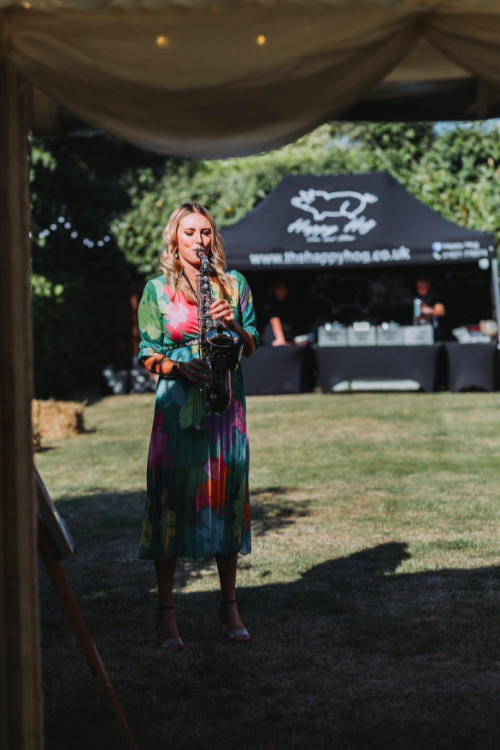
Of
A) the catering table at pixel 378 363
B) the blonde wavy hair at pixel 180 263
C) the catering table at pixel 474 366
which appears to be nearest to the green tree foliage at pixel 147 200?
the catering table at pixel 474 366

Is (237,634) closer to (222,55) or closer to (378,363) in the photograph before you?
(222,55)

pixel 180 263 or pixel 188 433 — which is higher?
pixel 180 263

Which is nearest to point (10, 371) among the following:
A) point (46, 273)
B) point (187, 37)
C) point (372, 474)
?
point (187, 37)

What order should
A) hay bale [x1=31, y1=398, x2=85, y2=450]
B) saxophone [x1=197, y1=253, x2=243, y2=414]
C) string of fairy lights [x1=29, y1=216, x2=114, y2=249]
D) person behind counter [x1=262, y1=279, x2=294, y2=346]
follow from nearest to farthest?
saxophone [x1=197, y1=253, x2=243, y2=414] → hay bale [x1=31, y1=398, x2=85, y2=450] → person behind counter [x1=262, y1=279, x2=294, y2=346] → string of fairy lights [x1=29, y1=216, x2=114, y2=249]

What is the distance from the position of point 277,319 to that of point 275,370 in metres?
0.87

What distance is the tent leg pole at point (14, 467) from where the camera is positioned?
3068mm

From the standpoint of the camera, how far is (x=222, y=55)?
3.18m

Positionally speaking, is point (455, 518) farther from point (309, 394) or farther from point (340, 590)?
point (309, 394)

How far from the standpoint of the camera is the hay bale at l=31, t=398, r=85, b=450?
40.4 ft

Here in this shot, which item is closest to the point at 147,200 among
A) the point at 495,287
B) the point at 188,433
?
the point at 495,287

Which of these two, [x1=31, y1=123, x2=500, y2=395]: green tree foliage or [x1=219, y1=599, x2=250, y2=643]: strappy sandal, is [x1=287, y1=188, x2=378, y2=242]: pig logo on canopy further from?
[x1=219, y1=599, x2=250, y2=643]: strappy sandal

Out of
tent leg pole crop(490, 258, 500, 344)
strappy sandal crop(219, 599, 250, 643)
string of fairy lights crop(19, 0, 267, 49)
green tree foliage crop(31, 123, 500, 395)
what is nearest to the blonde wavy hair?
strappy sandal crop(219, 599, 250, 643)

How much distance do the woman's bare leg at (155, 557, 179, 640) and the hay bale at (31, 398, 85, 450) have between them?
7577 mm

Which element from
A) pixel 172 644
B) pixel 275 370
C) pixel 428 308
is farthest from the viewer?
pixel 275 370
